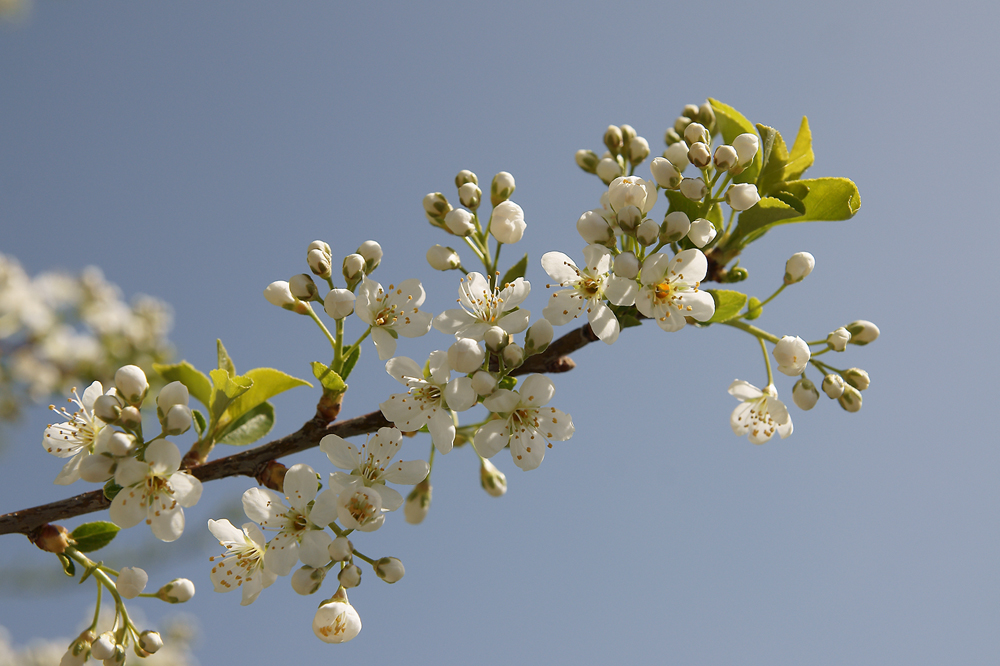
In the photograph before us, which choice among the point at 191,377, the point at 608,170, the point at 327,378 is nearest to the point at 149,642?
the point at 191,377

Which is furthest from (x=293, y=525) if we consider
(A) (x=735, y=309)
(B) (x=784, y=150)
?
(B) (x=784, y=150)

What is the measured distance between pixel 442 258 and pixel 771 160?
0.93 meters

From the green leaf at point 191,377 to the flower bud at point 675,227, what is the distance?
1301mm

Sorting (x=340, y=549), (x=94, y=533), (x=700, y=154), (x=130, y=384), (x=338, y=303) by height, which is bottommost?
(x=340, y=549)

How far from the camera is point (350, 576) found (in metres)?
1.48

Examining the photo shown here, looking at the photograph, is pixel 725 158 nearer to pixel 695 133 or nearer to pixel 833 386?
pixel 695 133

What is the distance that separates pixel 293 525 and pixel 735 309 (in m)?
1.18

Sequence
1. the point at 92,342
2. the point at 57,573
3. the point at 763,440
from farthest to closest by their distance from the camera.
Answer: the point at 92,342 < the point at 57,573 < the point at 763,440

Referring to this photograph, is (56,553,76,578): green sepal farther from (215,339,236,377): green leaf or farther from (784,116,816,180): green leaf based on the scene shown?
(784,116,816,180): green leaf

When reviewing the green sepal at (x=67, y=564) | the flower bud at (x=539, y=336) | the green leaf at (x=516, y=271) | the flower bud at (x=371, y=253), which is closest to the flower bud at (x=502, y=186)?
the green leaf at (x=516, y=271)

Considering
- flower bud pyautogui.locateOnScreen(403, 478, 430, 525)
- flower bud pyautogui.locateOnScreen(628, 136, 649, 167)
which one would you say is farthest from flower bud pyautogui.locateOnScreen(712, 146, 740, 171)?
flower bud pyautogui.locateOnScreen(403, 478, 430, 525)

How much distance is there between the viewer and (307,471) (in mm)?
1525

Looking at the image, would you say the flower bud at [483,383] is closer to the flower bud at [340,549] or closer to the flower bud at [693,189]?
the flower bud at [340,549]

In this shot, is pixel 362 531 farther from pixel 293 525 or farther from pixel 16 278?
pixel 16 278
